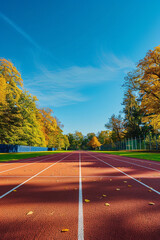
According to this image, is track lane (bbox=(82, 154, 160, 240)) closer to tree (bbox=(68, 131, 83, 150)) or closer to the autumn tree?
the autumn tree

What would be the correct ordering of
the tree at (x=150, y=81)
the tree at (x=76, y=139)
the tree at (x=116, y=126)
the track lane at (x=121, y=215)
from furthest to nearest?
the tree at (x=76, y=139) → the tree at (x=116, y=126) → the tree at (x=150, y=81) → the track lane at (x=121, y=215)

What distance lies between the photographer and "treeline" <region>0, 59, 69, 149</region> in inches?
1012

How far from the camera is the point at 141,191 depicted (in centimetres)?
530

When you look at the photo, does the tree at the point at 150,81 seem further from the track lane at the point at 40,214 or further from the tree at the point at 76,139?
the tree at the point at 76,139

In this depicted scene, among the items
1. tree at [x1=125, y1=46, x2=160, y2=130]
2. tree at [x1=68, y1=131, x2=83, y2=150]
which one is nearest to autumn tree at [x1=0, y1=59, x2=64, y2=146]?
tree at [x1=125, y1=46, x2=160, y2=130]

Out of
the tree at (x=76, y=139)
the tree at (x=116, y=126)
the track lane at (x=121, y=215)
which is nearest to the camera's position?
the track lane at (x=121, y=215)

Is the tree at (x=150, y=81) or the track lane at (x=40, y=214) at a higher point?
the tree at (x=150, y=81)

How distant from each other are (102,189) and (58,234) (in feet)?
9.86

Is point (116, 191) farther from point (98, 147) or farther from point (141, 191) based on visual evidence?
point (98, 147)

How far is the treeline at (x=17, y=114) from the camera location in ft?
84.4

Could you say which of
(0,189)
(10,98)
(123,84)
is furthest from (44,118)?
(0,189)

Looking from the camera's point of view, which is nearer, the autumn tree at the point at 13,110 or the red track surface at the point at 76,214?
the red track surface at the point at 76,214

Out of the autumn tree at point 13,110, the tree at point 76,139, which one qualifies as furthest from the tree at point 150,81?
the tree at point 76,139

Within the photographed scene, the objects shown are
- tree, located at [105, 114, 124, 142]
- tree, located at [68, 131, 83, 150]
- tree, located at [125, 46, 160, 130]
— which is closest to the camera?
tree, located at [125, 46, 160, 130]
